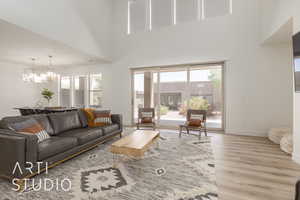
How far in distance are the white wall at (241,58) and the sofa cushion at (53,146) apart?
4027mm

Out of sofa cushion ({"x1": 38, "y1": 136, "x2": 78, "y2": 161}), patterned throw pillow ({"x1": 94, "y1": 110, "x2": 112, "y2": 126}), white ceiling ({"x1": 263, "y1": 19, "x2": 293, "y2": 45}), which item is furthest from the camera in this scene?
patterned throw pillow ({"x1": 94, "y1": 110, "x2": 112, "y2": 126})

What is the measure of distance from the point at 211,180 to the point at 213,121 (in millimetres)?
3371

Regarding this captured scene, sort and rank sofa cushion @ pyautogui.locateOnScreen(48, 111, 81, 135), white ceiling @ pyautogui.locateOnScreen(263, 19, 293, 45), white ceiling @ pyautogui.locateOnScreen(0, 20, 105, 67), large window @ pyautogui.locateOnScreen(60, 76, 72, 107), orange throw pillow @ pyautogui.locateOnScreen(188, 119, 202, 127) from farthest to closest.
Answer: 1. large window @ pyautogui.locateOnScreen(60, 76, 72, 107)
2. orange throw pillow @ pyautogui.locateOnScreen(188, 119, 202, 127)
3. white ceiling @ pyautogui.locateOnScreen(0, 20, 105, 67)
4. white ceiling @ pyautogui.locateOnScreen(263, 19, 293, 45)
5. sofa cushion @ pyautogui.locateOnScreen(48, 111, 81, 135)

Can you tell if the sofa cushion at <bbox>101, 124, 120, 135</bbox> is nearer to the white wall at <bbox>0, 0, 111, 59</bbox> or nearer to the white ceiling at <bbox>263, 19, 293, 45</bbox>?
the white wall at <bbox>0, 0, 111, 59</bbox>

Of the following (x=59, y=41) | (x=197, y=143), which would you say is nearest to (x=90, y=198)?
(x=197, y=143)

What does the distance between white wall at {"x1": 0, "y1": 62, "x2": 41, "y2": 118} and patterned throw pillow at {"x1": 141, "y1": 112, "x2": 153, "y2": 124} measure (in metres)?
6.09

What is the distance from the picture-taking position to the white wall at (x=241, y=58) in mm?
4191

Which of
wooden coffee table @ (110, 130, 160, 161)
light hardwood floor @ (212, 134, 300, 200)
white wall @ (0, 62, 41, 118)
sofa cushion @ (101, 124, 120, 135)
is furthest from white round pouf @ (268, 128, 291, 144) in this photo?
white wall @ (0, 62, 41, 118)

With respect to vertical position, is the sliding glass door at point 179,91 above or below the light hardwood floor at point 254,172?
above

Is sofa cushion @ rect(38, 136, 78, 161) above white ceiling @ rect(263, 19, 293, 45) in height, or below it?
below

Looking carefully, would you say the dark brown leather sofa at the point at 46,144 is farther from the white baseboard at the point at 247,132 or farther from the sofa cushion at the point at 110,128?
the white baseboard at the point at 247,132

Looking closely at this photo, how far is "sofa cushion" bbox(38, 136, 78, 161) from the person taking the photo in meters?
2.06

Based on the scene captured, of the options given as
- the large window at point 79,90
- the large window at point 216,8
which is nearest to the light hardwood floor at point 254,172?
the large window at point 216,8

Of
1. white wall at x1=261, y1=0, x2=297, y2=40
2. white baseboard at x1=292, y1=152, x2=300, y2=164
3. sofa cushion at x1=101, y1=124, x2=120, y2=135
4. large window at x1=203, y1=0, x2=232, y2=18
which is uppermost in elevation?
large window at x1=203, y1=0, x2=232, y2=18
